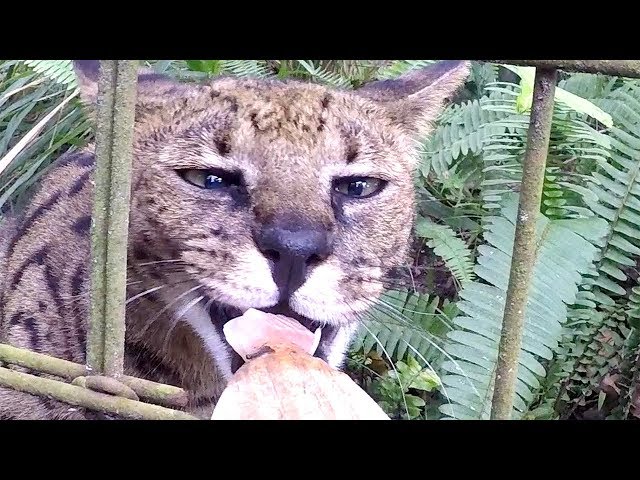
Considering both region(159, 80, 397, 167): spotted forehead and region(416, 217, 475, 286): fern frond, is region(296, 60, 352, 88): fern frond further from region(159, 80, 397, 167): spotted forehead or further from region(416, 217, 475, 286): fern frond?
region(416, 217, 475, 286): fern frond

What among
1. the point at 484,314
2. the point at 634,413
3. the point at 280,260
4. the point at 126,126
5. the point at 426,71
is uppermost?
the point at 426,71

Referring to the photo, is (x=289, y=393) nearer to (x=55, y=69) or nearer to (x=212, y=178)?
(x=212, y=178)

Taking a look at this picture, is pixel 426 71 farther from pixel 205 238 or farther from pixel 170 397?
pixel 170 397

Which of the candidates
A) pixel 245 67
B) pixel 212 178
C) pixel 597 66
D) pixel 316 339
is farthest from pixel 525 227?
pixel 245 67

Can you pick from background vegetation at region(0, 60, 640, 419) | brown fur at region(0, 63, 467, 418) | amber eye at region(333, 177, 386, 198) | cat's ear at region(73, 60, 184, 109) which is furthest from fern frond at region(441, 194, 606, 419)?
cat's ear at region(73, 60, 184, 109)

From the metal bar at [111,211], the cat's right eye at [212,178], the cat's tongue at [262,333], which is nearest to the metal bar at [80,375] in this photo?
the metal bar at [111,211]

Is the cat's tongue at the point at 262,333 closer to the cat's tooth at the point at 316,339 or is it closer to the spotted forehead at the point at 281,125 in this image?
the cat's tooth at the point at 316,339

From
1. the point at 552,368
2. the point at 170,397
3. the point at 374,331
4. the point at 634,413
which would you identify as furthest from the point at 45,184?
the point at 634,413
